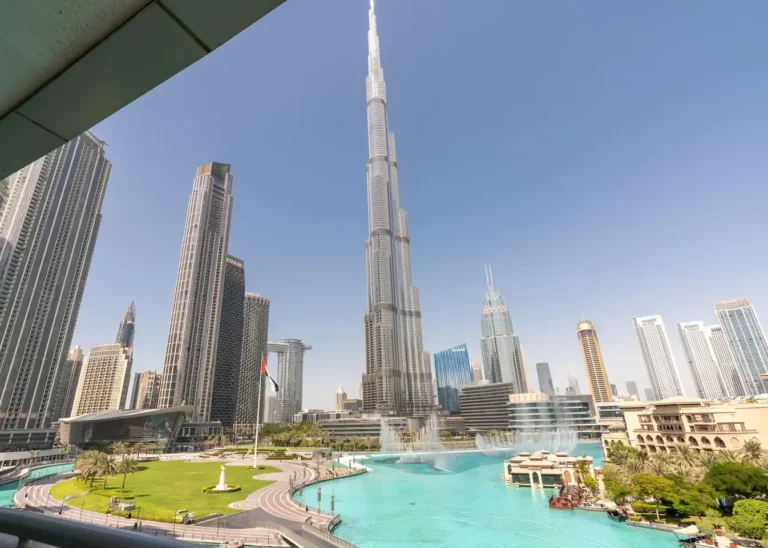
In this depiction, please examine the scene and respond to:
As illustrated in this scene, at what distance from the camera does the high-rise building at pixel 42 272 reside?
85938 mm

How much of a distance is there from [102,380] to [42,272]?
271ft

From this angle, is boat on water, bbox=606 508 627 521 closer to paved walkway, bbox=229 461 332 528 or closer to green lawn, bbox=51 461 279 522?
paved walkway, bbox=229 461 332 528

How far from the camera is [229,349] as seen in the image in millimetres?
148625

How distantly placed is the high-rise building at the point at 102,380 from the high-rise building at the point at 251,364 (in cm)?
4738

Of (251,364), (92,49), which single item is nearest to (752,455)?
(92,49)

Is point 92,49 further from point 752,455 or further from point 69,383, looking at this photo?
point 69,383

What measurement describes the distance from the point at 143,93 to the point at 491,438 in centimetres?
13432

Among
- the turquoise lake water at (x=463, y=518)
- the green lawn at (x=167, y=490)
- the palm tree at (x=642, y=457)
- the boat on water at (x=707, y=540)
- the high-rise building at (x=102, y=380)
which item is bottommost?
the turquoise lake water at (x=463, y=518)

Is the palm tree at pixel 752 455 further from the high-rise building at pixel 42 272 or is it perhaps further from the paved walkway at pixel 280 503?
the high-rise building at pixel 42 272

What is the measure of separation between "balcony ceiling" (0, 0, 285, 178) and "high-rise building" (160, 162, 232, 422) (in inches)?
5523

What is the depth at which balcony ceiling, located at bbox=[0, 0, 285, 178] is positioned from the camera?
2186 mm

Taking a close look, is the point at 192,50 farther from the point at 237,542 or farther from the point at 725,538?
the point at 725,538

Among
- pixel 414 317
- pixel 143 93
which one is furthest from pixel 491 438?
pixel 143 93

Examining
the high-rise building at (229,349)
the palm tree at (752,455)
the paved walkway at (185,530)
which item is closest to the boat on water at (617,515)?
the palm tree at (752,455)
